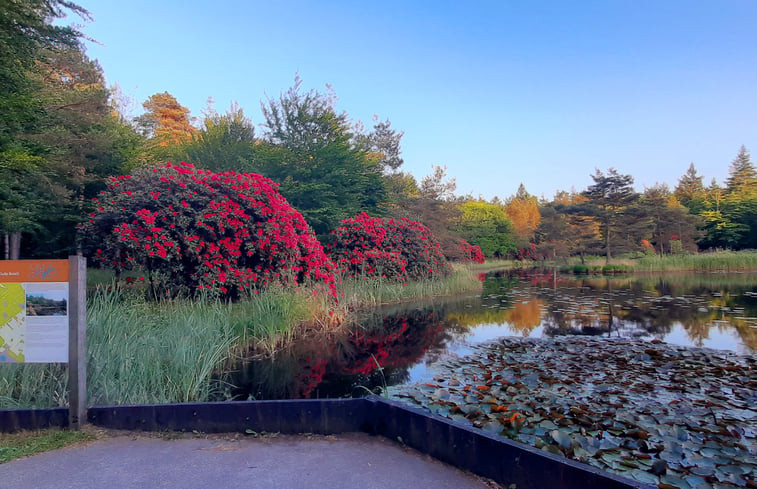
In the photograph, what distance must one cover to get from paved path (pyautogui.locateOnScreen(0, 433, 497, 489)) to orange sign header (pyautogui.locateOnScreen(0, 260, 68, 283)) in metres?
1.19

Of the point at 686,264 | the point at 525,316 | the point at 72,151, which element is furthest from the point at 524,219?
the point at 72,151

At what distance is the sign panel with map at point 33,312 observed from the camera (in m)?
3.15

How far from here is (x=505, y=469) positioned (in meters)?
2.45

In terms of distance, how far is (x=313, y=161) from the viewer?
17.7 m

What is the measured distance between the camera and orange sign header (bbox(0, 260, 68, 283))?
3.18 meters

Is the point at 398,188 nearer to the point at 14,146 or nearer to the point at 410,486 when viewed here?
the point at 14,146

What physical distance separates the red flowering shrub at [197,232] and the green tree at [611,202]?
95.6 feet

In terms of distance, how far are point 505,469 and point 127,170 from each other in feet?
56.5

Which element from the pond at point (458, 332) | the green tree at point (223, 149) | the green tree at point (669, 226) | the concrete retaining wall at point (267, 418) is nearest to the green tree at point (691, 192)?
the green tree at point (669, 226)

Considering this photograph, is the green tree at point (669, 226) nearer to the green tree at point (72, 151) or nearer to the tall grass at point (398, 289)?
the tall grass at point (398, 289)

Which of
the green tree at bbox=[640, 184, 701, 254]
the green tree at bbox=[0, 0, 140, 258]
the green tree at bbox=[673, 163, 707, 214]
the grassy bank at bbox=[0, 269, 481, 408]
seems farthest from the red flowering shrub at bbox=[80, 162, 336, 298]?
the green tree at bbox=[673, 163, 707, 214]

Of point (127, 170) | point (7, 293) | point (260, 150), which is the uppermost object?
point (260, 150)

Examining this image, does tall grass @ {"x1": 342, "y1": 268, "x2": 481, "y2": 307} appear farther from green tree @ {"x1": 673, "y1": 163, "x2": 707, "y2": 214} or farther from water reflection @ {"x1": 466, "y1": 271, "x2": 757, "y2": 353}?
green tree @ {"x1": 673, "y1": 163, "x2": 707, "y2": 214}

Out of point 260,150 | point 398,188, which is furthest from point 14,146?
point 398,188
